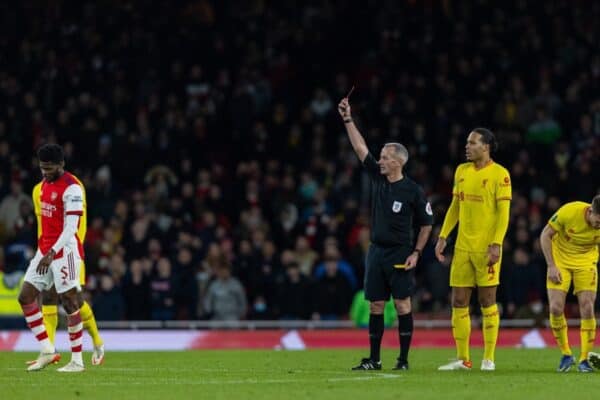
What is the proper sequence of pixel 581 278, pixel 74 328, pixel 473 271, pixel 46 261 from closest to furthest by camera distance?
pixel 46 261 < pixel 74 328 < pixel 473 271 < pixel 581 278

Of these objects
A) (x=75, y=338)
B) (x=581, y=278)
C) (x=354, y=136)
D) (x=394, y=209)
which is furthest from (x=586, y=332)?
(x=75, y=338)

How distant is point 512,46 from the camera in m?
31.8

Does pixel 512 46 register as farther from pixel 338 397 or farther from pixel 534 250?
pixel 338 397

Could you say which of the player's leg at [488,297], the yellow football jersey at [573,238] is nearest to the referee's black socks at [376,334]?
the player's leg at [488,297]

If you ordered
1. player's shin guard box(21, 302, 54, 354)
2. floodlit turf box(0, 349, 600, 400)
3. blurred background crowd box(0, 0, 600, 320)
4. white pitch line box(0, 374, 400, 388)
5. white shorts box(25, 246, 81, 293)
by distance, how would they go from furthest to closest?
blurred background crowd box(0, 0, 600, 320), player's shin guard box(21, 302, 54, 354), white shorts box(25, 246, 81, 293), white pitch line box(0, 374, 400, 388), floodlit turf box(0, 349, 600, 400)

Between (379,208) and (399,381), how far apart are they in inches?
108

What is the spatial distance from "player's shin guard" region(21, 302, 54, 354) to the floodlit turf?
0.87 feet

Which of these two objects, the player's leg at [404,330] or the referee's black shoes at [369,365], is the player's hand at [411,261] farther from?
the referee's black shoes at [369,365]

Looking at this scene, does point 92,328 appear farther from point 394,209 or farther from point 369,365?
point 394,209

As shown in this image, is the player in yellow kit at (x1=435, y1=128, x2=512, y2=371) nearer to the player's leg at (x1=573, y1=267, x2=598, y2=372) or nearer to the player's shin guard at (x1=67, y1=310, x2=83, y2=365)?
the player's leg at (x1=573, y1=267, x2=598, y2=372)

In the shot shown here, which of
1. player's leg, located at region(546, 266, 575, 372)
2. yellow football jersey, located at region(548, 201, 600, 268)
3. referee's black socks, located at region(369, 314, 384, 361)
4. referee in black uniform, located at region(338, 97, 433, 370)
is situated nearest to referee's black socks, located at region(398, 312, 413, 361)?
referee in black uniform, located at region(338, 97, 433, 370)

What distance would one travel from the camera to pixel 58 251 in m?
16.1

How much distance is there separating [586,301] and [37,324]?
6.22 meters

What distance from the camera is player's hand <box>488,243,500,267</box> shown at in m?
16.2
